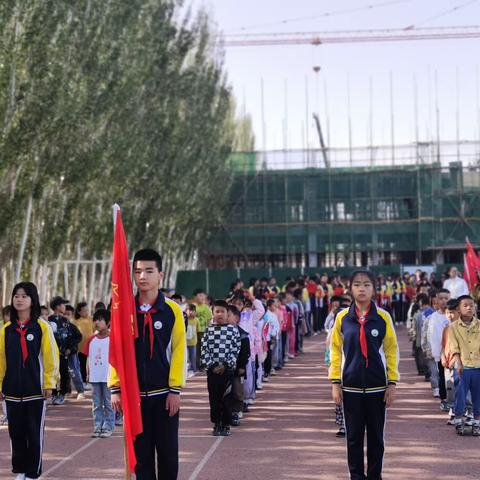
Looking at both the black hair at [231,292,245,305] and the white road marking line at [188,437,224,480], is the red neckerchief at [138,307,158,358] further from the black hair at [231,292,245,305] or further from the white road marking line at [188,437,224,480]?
the black hair at [231,292,245,305]

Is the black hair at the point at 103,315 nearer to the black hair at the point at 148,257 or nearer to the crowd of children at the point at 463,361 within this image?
the crowd of children at the point at 463,361

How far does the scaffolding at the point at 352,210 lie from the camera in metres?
Answer: 50.2

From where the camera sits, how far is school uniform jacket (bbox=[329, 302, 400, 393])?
750cm

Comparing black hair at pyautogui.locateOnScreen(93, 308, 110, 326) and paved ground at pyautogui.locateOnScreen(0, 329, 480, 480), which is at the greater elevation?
black hair at pyautogui.locateOnScreen(93, 308, 110, 326)

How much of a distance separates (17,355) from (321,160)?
1860 inches

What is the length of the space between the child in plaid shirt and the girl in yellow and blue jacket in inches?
140

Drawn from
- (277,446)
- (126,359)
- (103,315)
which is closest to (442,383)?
(277,446)

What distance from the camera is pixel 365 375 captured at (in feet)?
24.6

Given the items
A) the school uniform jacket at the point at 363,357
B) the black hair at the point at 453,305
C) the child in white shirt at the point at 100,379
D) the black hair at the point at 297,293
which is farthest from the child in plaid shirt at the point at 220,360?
the black hair at the point at 297,293

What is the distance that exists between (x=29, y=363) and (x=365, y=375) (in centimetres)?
266

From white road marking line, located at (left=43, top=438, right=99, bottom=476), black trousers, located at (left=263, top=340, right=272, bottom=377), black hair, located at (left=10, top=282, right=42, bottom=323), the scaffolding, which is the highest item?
the scaffolding

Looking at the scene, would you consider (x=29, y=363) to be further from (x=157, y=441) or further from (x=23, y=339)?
(x=157, y=441)

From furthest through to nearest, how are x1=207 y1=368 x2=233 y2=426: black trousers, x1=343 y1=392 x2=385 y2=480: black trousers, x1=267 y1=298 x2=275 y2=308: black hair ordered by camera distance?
x1=267 y1=298 x2=275 y2=308: black hair < x1=207 y1=368 x2=233 y2=426: black trousers < x1=343 y1=392 x2=385 y2=480: black trousers

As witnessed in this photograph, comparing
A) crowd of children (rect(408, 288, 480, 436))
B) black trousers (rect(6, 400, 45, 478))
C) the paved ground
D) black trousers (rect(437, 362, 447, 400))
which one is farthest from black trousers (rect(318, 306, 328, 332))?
black trousers (rect(6, 400, 45, 478))
